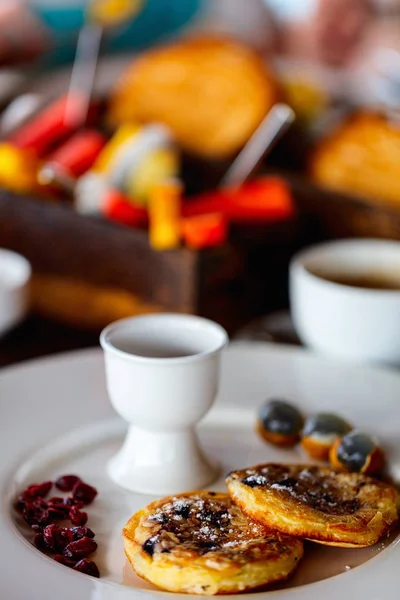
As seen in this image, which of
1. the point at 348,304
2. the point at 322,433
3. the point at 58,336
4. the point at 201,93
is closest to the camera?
the point at 322,433

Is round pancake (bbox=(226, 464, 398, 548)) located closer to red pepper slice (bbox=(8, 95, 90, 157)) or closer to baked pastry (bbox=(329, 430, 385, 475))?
baked pastry (bbox=(329, 430, 385, 475))

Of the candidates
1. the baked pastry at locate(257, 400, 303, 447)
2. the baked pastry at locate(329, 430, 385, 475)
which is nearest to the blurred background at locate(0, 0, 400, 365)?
the baked pastry at locate(257, 400, 303, 447)

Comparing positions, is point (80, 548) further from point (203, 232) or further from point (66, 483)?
point (203, 232)

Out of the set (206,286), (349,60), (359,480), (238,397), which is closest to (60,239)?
(206,286)

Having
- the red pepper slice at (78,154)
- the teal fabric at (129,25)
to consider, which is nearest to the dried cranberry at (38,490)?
the red pepper slice at (78,154)

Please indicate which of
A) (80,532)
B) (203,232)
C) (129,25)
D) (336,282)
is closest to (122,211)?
(203,232)

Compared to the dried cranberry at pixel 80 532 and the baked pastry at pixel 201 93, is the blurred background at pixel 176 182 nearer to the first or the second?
the baked pastry at pixel 201 93
